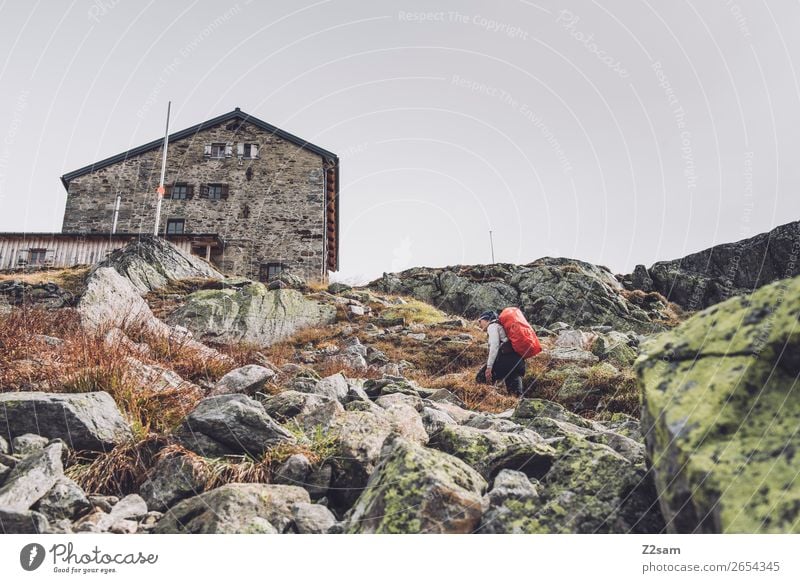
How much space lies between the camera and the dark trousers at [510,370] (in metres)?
10.4

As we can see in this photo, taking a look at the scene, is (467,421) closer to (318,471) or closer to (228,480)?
(318,471)

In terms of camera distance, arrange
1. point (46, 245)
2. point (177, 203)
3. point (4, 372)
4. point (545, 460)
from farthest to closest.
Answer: point (177, 203) < point (46, 245) < point (4, 372) < point (545, 460)

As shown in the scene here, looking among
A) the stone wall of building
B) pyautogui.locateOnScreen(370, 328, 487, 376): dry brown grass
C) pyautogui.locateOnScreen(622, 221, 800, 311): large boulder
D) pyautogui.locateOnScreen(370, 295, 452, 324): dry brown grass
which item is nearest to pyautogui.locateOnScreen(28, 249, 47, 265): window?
the stone wall of building

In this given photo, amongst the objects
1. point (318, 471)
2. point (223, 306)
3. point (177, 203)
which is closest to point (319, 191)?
point (177, 203)

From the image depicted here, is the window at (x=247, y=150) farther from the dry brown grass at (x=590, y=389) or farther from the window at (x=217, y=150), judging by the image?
the dry brown grass at (x=590, y=389)

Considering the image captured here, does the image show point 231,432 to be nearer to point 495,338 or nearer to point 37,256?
point 495,338

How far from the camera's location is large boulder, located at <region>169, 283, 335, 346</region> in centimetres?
1547

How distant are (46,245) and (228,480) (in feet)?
104

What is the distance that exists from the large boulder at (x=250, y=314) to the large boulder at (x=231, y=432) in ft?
34.9

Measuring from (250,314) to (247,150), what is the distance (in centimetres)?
2256

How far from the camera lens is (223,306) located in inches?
657

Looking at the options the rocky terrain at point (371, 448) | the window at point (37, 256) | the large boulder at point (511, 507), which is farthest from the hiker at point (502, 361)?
the window at point (37, 256)

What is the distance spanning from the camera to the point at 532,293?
88.2 feet

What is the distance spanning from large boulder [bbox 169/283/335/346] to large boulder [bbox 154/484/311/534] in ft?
38.2
